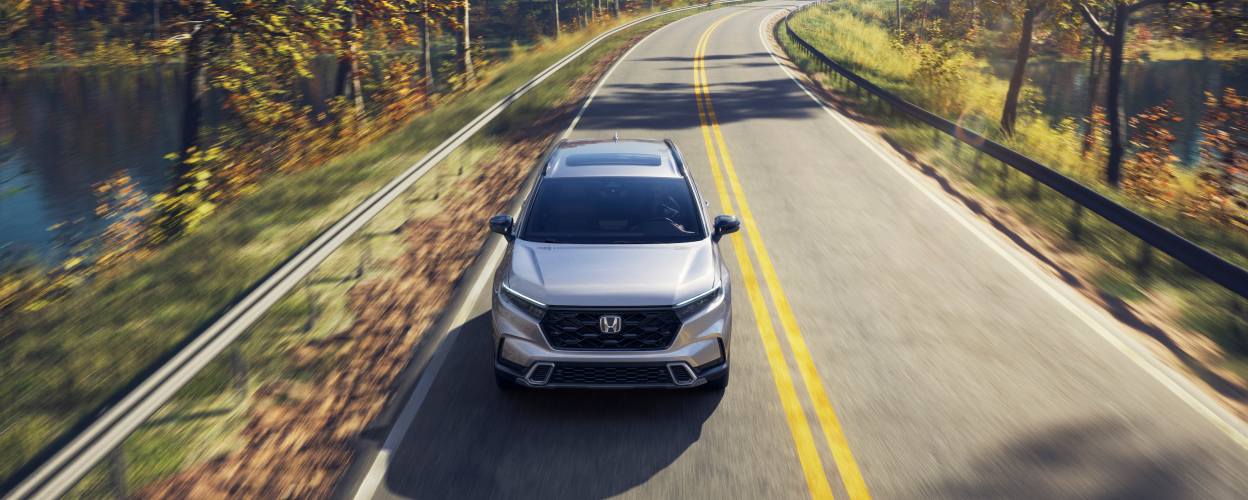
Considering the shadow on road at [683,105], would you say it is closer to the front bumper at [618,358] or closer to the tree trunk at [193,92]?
the tree trunk at [193,92]

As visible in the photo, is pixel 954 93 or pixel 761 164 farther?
pixel 954 93

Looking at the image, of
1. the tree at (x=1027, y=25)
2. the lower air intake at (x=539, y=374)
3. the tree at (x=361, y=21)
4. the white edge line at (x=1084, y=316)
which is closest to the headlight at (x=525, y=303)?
the lower air intake at (x=539, y=374)

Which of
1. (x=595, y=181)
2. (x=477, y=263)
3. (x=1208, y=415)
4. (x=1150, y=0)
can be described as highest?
(x=1150, y=0)

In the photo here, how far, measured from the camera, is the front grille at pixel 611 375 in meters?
4.60

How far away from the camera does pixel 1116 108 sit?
17.0m

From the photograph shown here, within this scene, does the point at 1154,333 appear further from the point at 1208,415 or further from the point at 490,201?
the point at 490,201

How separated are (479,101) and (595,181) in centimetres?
1310

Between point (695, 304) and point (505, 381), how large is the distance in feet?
4.86

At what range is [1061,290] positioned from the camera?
732 cm

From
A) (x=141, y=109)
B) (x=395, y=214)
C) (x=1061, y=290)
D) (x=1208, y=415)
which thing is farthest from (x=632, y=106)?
(x=141, y=109)

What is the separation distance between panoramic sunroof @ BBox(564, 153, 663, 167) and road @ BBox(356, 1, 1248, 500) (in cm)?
170

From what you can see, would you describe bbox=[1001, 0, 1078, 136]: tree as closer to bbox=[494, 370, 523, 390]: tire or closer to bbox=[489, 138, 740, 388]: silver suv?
bbox=[489, 138, 740, 388]: silver suv

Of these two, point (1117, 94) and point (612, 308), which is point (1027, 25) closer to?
point (1117, 94)

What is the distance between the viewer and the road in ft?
13.7
